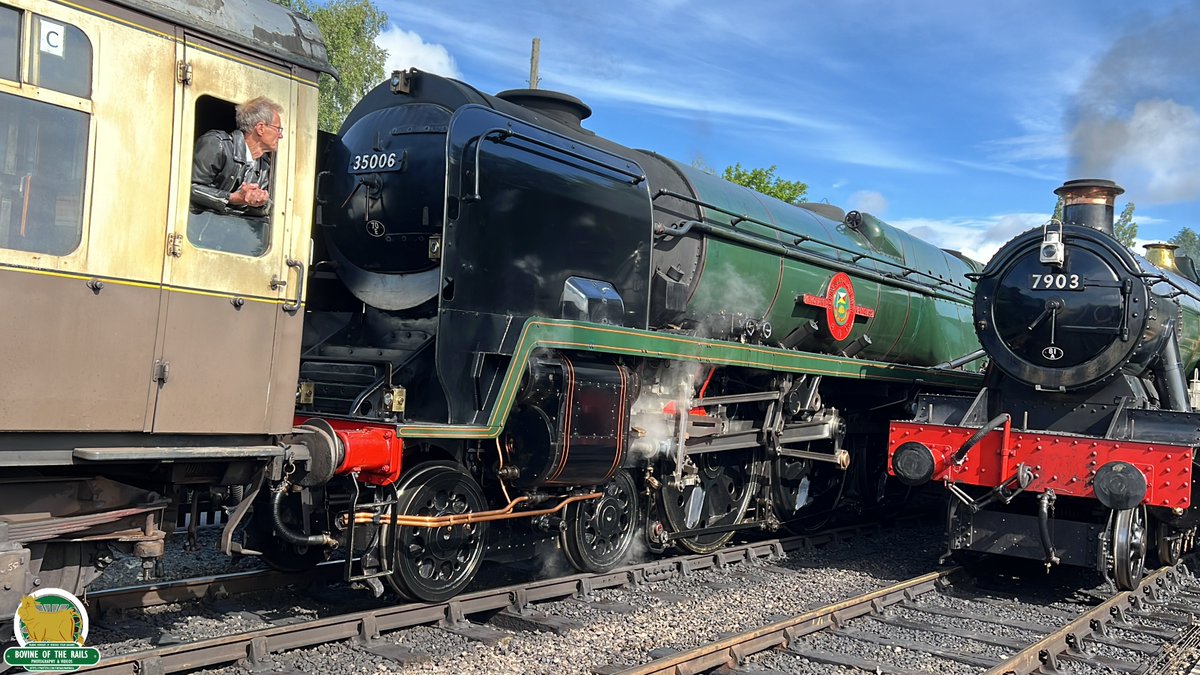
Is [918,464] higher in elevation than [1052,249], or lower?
lower

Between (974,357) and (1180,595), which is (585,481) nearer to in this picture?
(1180,595)

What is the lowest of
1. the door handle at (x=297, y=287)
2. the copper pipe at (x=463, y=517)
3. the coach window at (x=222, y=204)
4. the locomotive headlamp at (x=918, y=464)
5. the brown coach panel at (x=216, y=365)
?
the copper pipe at (x=463, y=517)

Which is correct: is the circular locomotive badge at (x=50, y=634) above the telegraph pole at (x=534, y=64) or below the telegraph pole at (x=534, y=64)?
below

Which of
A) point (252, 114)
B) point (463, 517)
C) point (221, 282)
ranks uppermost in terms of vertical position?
point (252, 114)

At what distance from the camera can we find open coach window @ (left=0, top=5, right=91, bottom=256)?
3508 millimetres

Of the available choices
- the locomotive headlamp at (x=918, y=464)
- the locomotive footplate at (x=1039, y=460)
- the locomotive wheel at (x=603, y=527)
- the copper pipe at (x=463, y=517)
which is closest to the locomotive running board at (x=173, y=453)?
the copper pipe at (x=463, y=517)

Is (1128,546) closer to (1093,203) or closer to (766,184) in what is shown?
(1093,203)

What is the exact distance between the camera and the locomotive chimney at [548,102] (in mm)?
7012

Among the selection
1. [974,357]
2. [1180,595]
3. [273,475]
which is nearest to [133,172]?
[273,475]

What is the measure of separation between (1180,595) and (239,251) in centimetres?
755

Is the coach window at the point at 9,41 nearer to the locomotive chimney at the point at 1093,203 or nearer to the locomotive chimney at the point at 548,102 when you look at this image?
the locomotive chimney at the point at 548,102

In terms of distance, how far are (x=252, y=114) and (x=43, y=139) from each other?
0.91 m

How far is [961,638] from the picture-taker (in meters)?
5.90

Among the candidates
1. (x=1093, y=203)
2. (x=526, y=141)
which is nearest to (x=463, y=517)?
(x=526, y=141)
